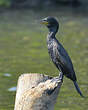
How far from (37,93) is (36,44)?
1144 centimetres

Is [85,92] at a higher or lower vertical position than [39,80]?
lower

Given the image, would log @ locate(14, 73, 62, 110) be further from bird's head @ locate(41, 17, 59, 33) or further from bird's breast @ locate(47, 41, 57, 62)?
bird's head @ locate(41, 17, 59, 33)

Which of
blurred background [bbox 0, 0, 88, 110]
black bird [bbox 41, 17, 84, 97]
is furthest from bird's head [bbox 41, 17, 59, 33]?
blurred background [bbox 0, 0, 88, 110]

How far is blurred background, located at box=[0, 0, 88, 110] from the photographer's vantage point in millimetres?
10672

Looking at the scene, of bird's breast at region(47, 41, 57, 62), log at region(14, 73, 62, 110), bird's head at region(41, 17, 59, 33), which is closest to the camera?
log at region(14, 73, 62, 110)

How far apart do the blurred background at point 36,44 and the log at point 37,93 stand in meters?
3.63

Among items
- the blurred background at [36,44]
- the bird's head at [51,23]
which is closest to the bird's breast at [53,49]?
the bird's head at [51,23]

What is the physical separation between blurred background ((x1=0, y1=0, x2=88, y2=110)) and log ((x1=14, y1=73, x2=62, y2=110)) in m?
3.63

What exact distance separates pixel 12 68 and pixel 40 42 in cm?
416

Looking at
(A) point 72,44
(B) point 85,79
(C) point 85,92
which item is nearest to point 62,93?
(C) point 85,92

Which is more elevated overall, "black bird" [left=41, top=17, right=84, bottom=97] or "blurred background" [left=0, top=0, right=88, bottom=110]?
"black bird" [left=41, top=17, right=84, bottom=97]

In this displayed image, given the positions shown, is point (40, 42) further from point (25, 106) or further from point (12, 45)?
point (25, 106)

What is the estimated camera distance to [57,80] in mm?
5824

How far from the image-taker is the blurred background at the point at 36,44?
10.7 meters
